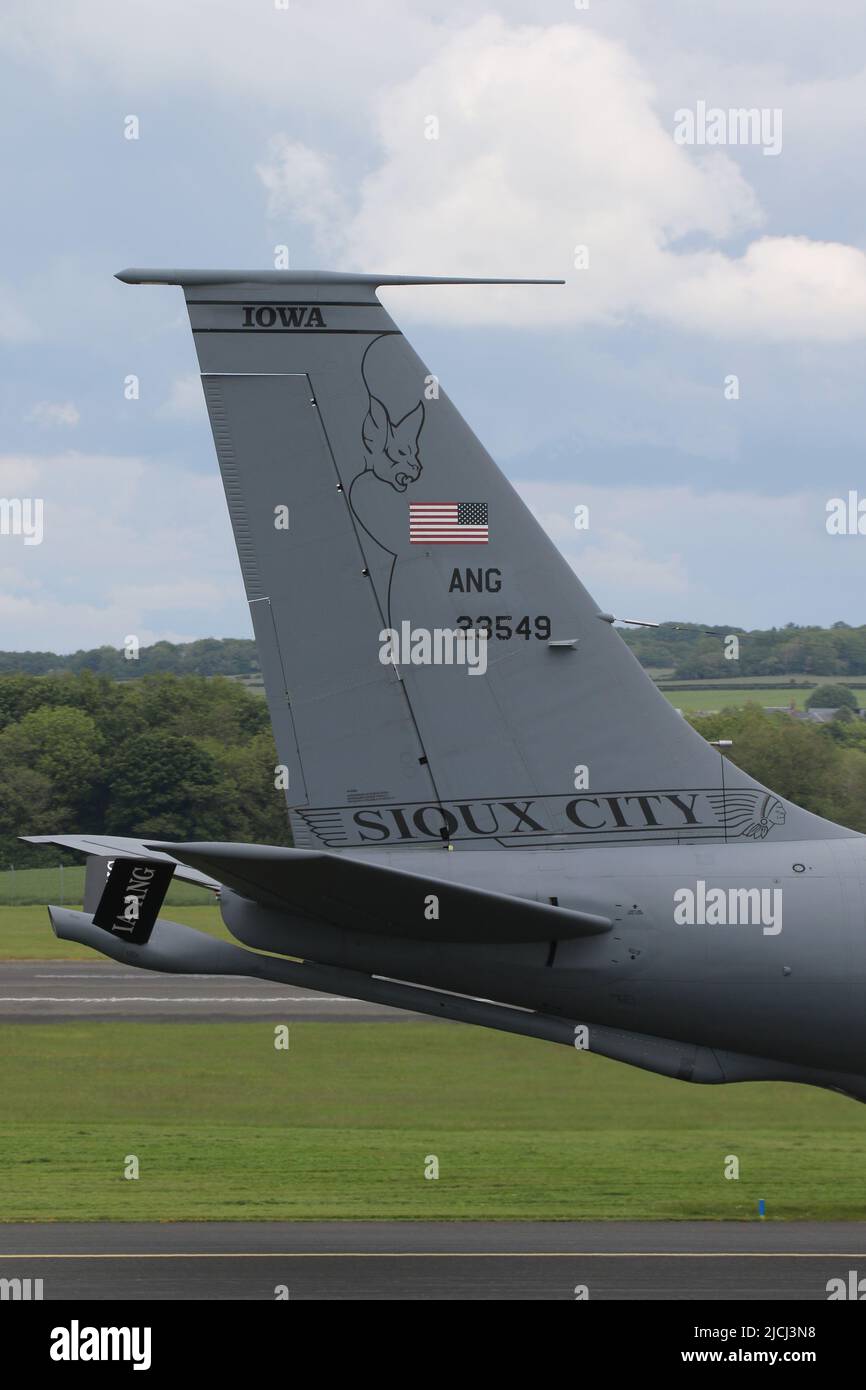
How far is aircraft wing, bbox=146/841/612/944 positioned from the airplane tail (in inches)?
A: 36.1

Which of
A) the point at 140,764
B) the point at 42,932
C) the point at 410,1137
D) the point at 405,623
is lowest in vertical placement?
A: the point at 410,1137

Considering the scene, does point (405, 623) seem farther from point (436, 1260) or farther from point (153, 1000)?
point (153, 1000)

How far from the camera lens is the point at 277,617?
49.7 ft

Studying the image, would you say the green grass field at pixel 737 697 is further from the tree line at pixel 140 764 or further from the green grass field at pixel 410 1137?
the green grass field at pixel 410 1137

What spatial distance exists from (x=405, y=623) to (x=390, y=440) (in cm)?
180

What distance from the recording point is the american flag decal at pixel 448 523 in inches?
607

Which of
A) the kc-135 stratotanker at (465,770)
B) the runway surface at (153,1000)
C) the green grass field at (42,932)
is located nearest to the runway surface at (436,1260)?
the kc-135 stratotanker at (465,770)

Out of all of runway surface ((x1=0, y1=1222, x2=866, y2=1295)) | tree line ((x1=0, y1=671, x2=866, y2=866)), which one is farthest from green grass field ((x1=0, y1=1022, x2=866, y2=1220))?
tree line ((x1=0, y1=671, x2=866, y2=866))

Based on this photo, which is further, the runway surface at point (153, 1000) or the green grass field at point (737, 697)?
the green grass field at point (737, 697)

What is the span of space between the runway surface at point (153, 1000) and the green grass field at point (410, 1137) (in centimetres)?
471

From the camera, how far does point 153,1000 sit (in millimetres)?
41312

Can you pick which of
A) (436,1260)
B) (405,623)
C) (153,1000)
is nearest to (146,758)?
(153,1000)

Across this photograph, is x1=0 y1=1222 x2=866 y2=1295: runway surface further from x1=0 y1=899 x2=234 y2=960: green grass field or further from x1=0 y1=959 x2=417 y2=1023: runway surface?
x1=0 y1=899 x2=234 y2=960: green grass field

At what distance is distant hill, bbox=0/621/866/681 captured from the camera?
78.8 ft
